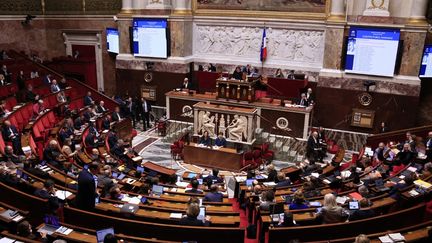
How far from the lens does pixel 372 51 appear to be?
45.8ft

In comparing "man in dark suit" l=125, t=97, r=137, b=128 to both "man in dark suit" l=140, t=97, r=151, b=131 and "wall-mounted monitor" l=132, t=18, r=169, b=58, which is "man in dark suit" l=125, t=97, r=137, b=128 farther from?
"wall-mounted monitor" l=132, t=18, r=169, b=58

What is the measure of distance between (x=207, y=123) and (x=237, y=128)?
1.16 meters

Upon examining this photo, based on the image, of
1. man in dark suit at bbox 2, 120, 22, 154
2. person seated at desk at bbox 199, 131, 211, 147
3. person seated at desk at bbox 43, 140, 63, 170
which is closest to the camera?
person seated at desk at bbox 43, 140, 63, 170

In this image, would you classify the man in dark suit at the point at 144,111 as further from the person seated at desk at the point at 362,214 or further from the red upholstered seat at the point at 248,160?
the person seated at desk at the point at 362,214

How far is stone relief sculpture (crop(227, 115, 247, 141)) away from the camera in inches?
525

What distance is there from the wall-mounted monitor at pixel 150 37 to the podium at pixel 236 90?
13.3ft

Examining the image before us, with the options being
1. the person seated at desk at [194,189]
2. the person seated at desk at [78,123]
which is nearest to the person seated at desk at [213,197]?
the person seated at desk at [194,189]

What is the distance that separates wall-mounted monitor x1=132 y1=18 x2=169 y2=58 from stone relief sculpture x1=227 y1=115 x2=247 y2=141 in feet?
18.2

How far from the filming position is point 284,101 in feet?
46.8

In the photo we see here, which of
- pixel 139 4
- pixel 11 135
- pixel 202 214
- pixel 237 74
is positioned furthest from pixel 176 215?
pixel 139 4

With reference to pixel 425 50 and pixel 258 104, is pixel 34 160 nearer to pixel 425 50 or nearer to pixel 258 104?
pixel 258 104

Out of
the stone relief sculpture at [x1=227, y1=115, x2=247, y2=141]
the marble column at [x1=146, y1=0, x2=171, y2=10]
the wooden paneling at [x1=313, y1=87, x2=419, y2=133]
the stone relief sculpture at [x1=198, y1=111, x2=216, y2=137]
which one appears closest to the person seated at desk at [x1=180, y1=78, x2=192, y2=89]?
the stone relief sculpture at [x1=198, y1=111, x2=216, y2=137]

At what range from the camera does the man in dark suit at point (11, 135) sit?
10203 mm

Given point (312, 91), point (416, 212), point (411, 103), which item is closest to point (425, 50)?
point (411, 103)
